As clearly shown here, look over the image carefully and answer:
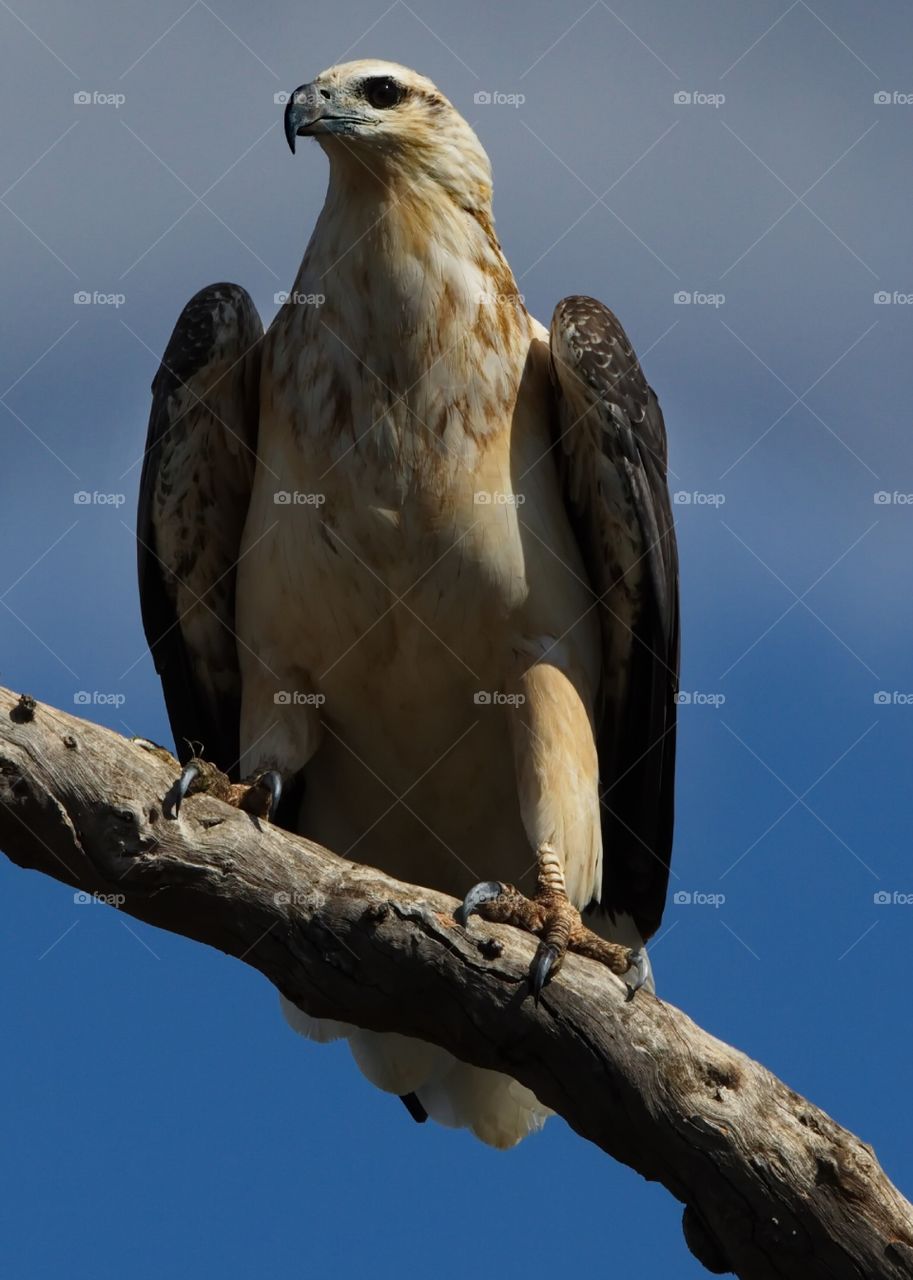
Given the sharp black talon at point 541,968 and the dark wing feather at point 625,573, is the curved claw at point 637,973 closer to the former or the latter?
the sharp black talon at point 541,968

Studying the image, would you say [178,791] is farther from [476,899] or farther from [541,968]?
[541,968]

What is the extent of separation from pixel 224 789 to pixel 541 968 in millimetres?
1510

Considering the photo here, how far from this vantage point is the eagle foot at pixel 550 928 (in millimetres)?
6422

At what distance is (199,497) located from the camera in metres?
8.30

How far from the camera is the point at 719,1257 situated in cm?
598

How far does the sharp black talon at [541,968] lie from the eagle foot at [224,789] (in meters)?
1.29

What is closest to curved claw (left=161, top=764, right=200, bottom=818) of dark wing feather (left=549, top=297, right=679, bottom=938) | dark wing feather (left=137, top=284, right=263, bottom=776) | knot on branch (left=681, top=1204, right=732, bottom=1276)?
dark wing feather (left=137, top=284, right=263, bottom=776)

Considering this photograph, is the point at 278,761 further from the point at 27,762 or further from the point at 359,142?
the point at 359,142

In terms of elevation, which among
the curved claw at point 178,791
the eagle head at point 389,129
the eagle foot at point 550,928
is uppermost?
the eagle head at point 389,129

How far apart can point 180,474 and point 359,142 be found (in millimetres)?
1706

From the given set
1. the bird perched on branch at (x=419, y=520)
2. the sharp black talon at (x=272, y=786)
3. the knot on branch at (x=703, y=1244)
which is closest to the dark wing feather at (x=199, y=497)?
the bird perched on branch at (x=419, y=520)

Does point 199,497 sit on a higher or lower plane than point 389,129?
lower

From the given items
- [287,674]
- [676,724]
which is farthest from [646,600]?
[287,674]

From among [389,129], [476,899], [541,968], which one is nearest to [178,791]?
[476,899]
